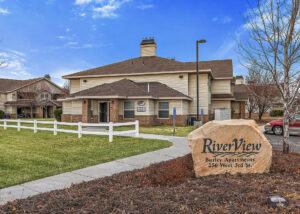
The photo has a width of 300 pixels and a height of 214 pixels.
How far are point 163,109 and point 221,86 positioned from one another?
32.1 ft

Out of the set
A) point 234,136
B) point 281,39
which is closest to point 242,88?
point 281,39

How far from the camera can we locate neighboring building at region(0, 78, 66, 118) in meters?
44.0

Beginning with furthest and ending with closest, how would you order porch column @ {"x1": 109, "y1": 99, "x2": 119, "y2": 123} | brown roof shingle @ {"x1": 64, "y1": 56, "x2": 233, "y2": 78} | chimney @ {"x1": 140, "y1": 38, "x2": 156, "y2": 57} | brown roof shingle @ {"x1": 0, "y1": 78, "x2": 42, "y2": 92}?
brown roof shingle @ {"x1": 0, "y1": 78, "x2": 42, "y2": 92} → chimney @ {"x1": 140, "y1": 38, "x2": 156, "y2": 57} → brown roof shingle @ {"x1": 64, "y1": 56, "x2": 233, "y2": 78} → porch column @ {"x1": 109, "y1": 99, "x2": 119, "y2": 123}

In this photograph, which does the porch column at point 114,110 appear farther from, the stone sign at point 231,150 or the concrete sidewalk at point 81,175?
the stone sign at point 231,150

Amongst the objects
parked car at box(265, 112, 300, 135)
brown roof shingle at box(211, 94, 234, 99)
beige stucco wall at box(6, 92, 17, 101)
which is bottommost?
parked car at box(265, 112, 300, 135)

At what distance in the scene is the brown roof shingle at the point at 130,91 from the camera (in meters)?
20.7

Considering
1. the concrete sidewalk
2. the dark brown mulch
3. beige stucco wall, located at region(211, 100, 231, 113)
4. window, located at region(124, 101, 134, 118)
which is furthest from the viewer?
beige stucco wall, located at region(211, 100, 231, 113)

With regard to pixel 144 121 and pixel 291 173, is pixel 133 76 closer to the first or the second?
pixel 144 121

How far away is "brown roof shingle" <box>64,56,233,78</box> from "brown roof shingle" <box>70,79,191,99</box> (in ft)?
6.29

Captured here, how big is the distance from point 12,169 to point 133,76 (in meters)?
19.7

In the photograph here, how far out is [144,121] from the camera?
20938 millimetres

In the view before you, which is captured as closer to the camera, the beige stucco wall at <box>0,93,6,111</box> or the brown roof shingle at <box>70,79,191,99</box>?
the brown roof shingle at <box>70,79,191,99</box>

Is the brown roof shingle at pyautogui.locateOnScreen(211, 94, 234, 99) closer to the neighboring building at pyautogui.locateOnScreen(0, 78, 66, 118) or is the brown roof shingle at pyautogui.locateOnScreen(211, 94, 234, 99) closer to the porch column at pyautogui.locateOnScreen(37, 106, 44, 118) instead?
the neighboring building at pyautogui.locateOnScreen(0, 78, 66, 118)

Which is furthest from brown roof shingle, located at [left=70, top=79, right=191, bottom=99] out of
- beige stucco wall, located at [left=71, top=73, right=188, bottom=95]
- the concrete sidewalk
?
the concrete sidewalk
